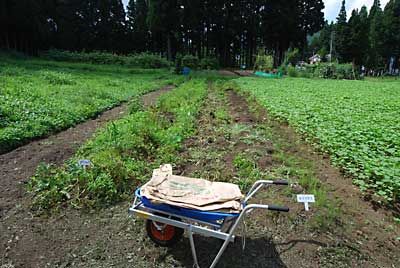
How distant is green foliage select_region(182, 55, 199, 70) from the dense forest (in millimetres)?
7077

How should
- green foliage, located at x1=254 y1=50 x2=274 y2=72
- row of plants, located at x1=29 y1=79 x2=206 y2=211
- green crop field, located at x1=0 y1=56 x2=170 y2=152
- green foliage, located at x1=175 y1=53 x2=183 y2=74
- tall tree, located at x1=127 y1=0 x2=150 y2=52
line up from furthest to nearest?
tall tree, located at x1=127 y1=0 x2=150 y2=52, green foliage, located at x1=254 y1=50 x2=274 y2=72, green foliage, located at x1=175 y1=53 x2=183 y2=74, green crop field, located at x1=0 y1=56 x2=170 y2=152, row of plants, located at x1=29 y1=79 x2=206 y2=211

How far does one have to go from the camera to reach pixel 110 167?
3346 millimetres

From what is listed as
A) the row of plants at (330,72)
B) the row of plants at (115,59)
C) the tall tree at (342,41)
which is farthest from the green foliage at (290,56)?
the tall tree at (342,41)

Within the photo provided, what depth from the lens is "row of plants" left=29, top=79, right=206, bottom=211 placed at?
2.96 metres

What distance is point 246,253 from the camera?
2305 mm

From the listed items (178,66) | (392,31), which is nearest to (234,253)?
(178,66)

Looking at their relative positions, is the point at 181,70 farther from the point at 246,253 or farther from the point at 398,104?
the point at 246,253

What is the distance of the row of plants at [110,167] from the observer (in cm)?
296

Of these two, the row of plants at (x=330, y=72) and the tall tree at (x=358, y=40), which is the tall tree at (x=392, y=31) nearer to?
the tall tree at (x=358, y=40)

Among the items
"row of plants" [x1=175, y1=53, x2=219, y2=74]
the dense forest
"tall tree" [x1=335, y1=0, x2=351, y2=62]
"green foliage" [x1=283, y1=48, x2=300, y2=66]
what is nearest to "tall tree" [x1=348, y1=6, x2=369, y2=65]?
the dense forest

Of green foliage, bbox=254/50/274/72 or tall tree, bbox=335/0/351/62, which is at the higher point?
tall tree, bbox=335/0/351/62

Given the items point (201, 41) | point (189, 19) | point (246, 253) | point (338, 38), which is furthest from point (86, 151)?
point (338, 38)

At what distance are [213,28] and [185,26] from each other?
5721 millimetres

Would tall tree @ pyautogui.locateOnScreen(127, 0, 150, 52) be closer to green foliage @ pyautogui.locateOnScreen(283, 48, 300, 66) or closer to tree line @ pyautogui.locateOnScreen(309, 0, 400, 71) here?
green foliage @ pyautogui.locateOnScreen(283, 48, 300, 66)
